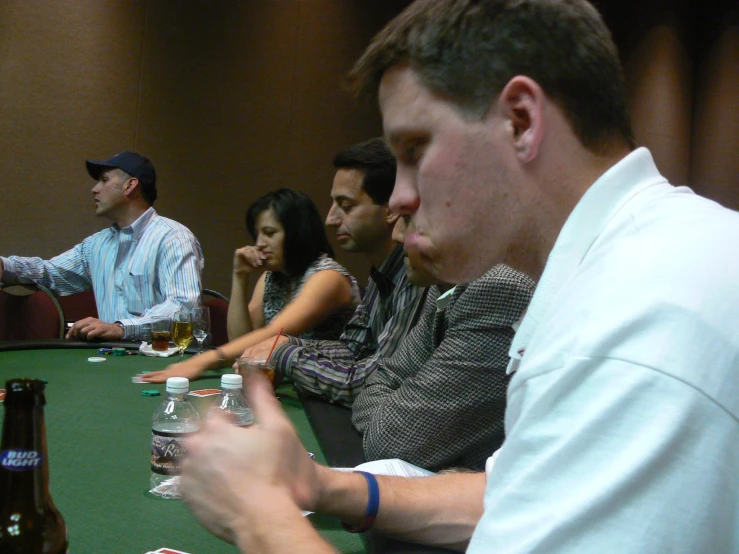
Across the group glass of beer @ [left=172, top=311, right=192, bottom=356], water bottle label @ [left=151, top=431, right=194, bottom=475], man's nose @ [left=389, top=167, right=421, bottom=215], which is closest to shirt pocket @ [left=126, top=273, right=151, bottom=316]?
glass of beer @ [left=172, top=311, right=192, bottom=356]

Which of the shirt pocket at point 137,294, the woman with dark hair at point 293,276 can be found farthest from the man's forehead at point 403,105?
the shirt pocket at point 137,294

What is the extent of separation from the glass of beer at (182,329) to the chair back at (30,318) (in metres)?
0.99

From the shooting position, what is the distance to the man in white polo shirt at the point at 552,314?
1.51 feet

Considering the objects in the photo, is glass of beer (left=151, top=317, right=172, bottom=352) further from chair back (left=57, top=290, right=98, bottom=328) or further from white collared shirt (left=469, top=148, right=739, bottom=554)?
white collared shirt (left=469, top=148, right=739, bottom=554)

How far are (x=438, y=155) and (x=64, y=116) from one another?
401cm

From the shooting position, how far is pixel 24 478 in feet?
2.13

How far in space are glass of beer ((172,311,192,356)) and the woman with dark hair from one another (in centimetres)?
24

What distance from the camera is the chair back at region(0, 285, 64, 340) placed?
309 cm

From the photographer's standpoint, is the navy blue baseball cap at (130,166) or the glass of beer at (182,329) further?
the navy blue baseball cap at (130,166)

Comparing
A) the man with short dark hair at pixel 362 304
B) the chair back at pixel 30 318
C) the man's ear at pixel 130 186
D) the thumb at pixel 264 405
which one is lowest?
the chair back at pixel 30 318

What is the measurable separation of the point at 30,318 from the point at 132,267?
0.56 meters

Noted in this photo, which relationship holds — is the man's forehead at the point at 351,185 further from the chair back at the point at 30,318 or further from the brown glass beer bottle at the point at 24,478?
the brown glass beer bottle at the point at 24,478

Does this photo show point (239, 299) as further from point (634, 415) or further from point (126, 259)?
point (634, 415)

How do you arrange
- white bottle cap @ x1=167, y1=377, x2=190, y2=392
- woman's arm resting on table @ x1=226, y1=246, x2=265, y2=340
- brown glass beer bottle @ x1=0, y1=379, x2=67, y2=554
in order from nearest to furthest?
brown glass beer bottle @ x1=0, y1=379, x2=67, y2=554 < white bottle cap @ x1=167, y1=377, x2=190, y2=392 < woman's arm resting on table @ x1=226, y1=246, x2=265, y2=340
